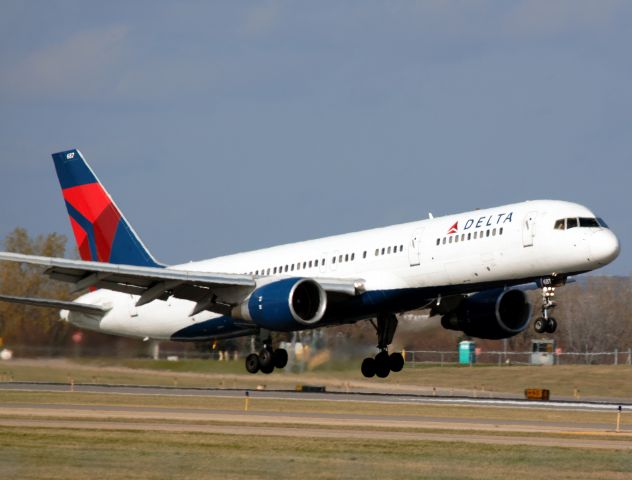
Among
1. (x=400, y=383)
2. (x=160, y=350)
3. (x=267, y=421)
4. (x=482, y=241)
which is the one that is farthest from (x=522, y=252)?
(x=400, y=383)

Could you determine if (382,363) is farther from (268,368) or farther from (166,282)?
(166,282)

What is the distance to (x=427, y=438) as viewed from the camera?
110 feet

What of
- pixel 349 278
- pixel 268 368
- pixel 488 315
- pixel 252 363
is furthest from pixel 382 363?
pixel 349 278

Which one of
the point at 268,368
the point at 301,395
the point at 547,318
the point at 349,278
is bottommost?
the point at 301,395

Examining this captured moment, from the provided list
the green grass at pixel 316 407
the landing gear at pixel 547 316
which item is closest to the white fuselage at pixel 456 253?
the landing gear at pixel 547 316

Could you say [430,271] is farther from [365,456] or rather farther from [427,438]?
[365,456]

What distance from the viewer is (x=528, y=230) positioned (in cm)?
4197

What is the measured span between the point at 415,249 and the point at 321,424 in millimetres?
9125

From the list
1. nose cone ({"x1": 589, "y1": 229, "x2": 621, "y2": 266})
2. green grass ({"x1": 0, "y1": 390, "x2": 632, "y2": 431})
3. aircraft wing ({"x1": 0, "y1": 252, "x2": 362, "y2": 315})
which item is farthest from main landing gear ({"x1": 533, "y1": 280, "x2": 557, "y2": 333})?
aircraft wing ({"x1": 0, "y1": 252, "x2": 362, "y2": 315})

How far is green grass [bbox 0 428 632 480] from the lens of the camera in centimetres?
2550

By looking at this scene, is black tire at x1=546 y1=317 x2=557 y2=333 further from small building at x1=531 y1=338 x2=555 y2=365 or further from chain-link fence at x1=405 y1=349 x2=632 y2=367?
small building at x1=531 y1=338 x2=555 y2=365

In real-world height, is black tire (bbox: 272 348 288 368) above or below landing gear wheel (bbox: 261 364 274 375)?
above

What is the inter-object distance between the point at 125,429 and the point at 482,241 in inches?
550

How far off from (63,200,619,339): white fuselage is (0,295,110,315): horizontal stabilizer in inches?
184
